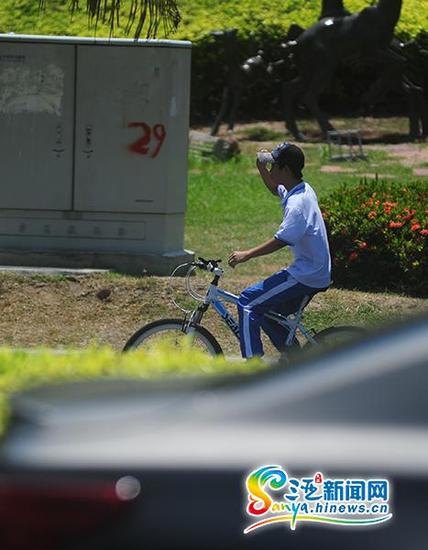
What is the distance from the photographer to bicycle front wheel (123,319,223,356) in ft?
24.0

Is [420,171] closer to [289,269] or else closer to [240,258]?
[289,269]

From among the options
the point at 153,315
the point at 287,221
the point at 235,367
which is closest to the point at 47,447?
the point at 235,367

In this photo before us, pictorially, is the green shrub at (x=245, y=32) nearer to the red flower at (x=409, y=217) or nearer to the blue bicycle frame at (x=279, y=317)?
the red flower at (x=409, y=217)

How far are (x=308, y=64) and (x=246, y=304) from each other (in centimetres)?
1490

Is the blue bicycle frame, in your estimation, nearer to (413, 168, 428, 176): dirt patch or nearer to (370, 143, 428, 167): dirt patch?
(413, 168, 428, 176): dirt patch

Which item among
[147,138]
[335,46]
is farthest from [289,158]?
[335,46]

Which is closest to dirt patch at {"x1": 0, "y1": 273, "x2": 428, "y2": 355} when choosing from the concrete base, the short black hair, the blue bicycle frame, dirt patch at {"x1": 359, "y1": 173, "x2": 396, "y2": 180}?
the concrete base

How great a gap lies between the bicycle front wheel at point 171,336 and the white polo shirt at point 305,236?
2.14 ft

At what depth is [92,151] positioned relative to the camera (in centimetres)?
1096

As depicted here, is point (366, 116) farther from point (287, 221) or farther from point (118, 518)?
point (118, 518)

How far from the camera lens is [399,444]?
2.81 metres

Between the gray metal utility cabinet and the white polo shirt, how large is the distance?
3780 mm

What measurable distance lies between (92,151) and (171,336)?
3934mm

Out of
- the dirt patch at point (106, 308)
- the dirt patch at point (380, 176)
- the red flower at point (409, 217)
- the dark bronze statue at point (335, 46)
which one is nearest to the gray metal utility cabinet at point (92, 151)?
the dirt patch at point (106, 308)
